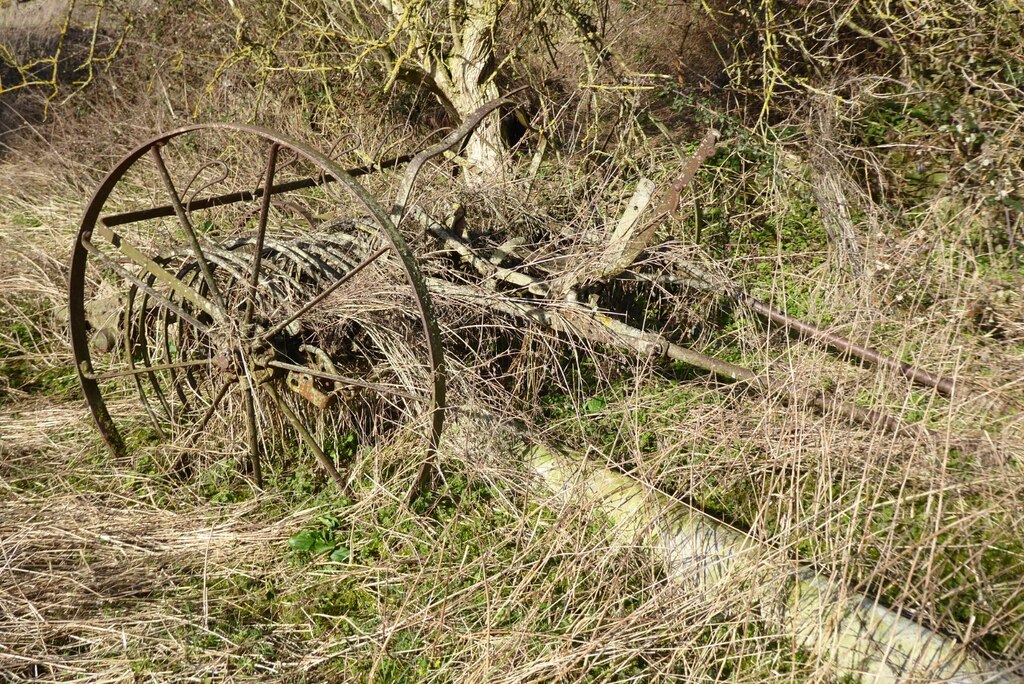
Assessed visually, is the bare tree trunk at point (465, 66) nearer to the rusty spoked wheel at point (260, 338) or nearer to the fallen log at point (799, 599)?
the rusty spoked wheel at point (260, 338)

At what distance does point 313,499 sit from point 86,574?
0.97 meters

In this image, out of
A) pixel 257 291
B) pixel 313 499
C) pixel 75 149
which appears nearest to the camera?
pixel 257 291

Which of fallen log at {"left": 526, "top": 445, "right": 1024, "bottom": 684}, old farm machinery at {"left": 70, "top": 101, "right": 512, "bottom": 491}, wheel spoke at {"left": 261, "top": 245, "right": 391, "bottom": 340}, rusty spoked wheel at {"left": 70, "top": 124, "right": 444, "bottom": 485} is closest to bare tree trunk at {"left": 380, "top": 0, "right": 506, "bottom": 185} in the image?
old farm machinery at {"left": 70, "top": 101, "right": 512, "bottom": 491}

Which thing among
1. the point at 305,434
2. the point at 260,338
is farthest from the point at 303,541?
the point at 260,338

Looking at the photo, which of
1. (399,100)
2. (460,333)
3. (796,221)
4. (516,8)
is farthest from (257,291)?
(399,100)

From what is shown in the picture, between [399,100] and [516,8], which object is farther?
[399,100]

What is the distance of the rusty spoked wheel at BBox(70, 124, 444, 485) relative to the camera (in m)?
3.18

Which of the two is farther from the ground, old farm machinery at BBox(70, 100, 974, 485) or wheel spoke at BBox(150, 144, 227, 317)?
wheel spoke at BBox(150, 144, 227, 317)

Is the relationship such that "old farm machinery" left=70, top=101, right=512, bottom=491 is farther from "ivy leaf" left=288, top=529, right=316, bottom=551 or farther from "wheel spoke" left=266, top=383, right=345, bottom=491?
"ivy leaf" left=288, top=529, right=316, bottom=551

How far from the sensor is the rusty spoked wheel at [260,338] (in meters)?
3.18

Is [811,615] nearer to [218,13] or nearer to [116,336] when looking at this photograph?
[116,336]

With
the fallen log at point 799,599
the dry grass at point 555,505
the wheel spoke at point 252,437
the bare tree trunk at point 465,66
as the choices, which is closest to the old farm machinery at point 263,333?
the wheel spoke at point 252,437

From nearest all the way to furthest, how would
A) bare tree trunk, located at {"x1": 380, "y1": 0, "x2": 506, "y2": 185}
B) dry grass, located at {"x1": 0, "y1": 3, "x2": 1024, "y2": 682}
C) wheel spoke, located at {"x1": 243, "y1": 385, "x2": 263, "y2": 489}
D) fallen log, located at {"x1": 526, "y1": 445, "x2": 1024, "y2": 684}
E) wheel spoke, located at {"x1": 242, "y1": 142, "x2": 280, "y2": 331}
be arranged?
fallen log, located at {"x1": 526, "y1": 445, "x2": 1024, "y2": 684}, dry grass, located at {"x1": 0, "y1": 3, "x2": 1024, "y2": 682}, wheel spoke, located at {"x1": 242, "y1": 142, "x2": 280, "y2": 331}, wheel spoke, located at {"x1": 243, "y1": 385, "x2": 263, "y2": 489}, bare tree trunk, located at {"x1": 380, "y1": 0, "x2": 506, "y2": 185}

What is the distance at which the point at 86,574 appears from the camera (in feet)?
10.6
